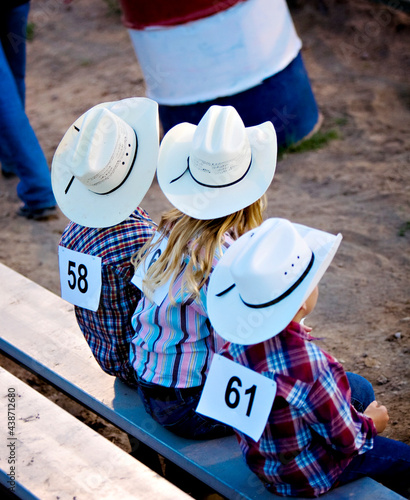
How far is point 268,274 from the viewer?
4.73ft

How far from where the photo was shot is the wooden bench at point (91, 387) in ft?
5.68

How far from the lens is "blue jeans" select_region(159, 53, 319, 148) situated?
13.5 feet

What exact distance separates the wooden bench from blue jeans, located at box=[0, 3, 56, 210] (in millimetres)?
1263

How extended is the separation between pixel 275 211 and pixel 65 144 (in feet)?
5.94

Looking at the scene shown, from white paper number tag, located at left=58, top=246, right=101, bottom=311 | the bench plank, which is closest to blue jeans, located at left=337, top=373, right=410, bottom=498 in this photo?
the bench plank

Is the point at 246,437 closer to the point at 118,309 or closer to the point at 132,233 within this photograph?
the point at 118,309

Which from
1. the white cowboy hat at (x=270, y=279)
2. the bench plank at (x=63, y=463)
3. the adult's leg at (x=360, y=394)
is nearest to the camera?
the white cowboy hat at (x=270, y=279)

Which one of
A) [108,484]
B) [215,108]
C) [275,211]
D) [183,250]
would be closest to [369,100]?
[275,211]

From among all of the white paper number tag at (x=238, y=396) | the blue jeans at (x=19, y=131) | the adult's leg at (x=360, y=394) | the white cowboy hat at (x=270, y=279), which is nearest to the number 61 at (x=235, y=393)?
the white paper number tag at (x=238, y=396)

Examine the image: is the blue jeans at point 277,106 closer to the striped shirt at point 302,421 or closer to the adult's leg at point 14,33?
the adult's leg at point 14,33

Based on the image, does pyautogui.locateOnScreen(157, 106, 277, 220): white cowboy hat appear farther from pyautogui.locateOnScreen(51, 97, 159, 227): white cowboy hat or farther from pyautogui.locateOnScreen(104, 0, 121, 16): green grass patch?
pyautogui.locateOnScreen(104, 0, 121, 16): green grass patch

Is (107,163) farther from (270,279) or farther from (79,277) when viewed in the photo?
(270,279)

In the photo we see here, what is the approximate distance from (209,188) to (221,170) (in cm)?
7

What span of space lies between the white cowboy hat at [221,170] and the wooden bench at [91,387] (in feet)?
2.21
